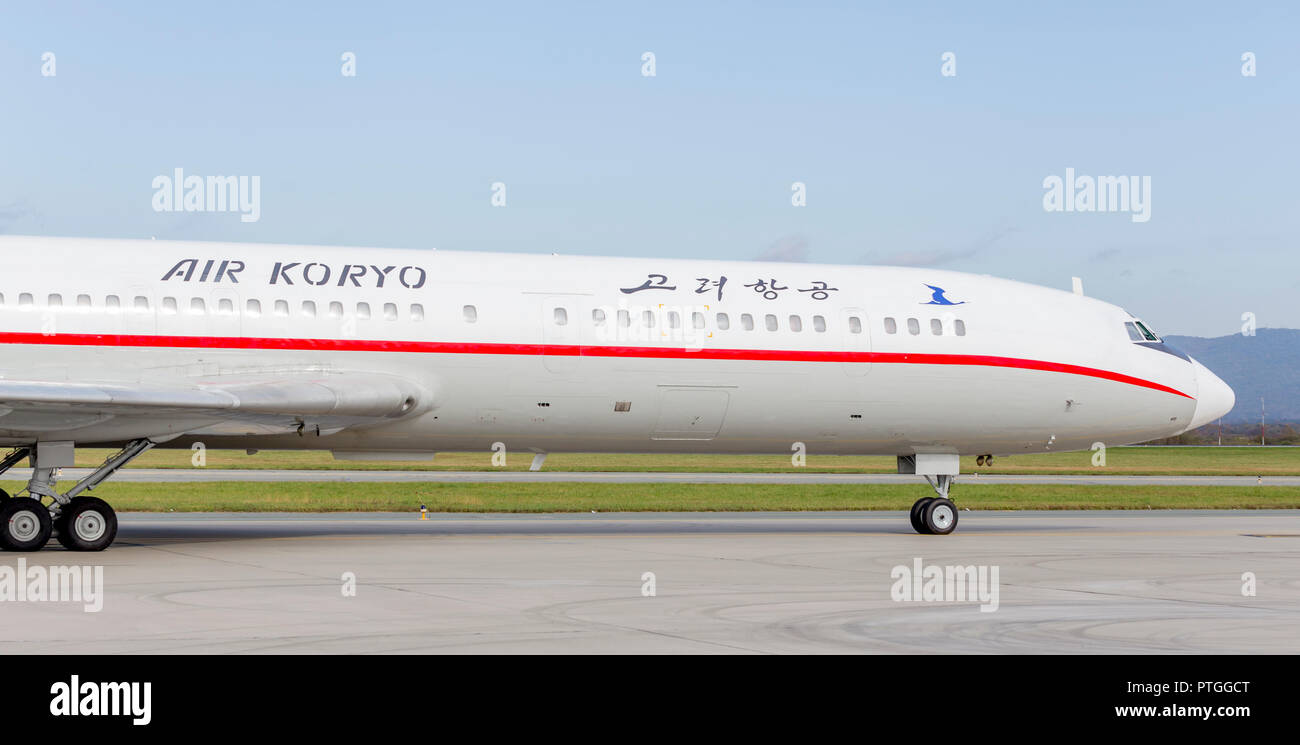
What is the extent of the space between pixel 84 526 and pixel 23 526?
2.43 ft

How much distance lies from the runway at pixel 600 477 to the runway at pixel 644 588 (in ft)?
47.7

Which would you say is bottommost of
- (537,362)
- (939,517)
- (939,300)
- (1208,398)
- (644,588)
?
(644,588)

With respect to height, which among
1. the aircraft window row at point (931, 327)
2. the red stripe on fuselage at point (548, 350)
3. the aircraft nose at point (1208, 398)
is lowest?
the aircraft nose at point (1208, 398)

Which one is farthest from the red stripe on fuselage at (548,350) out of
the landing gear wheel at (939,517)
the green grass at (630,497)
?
the green grass at (630,497)

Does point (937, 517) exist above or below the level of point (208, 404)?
below

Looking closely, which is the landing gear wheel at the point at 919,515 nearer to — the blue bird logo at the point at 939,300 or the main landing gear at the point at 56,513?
the blue bird logo at the point at 939,300

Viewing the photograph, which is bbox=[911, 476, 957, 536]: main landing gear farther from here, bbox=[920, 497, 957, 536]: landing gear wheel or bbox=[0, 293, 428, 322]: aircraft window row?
bbox=[0, 293, 428, 322]: aircraft window row

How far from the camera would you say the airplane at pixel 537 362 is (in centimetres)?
1805

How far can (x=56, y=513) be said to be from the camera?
59.6 feet

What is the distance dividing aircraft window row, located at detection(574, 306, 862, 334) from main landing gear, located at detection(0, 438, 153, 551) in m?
6.54

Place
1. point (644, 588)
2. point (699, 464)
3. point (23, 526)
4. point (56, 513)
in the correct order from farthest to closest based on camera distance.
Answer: point (699, 464)
point (56, 513)
point (23, 526)
point (644, 588)

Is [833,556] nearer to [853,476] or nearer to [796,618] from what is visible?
[796,618]

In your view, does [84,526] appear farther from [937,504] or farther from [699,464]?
[699,464]

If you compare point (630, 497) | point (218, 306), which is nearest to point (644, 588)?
point (218, 306)
